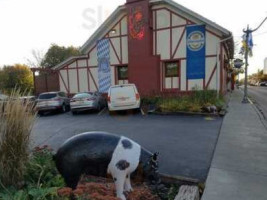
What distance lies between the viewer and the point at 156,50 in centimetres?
1591

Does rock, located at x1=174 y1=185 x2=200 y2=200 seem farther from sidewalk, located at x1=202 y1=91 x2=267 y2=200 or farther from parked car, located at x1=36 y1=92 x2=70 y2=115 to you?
parked car, located at x1=36 y1=92 x2=70 y2=115

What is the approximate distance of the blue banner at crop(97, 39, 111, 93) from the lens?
17.5 meters

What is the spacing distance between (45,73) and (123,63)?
811cm

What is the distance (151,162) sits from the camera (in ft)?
10.7

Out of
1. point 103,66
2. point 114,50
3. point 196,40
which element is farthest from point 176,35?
point 103,66

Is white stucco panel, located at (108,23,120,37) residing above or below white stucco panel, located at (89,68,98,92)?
above

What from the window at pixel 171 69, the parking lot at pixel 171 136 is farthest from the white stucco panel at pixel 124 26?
the parking lot at pixel 171 136

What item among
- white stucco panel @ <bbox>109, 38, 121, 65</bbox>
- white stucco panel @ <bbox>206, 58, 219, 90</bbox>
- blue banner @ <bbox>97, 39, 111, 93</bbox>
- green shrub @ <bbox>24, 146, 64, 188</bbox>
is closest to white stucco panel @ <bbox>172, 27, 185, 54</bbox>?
white stucco panel @ <bbox>206, 58, 219, 90</bbox>

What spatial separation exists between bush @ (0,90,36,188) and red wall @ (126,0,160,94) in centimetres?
1282

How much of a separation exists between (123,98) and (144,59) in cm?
459

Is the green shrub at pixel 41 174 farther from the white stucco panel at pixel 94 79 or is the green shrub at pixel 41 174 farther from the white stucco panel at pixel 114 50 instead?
the white stucco panel at pixel 94 79

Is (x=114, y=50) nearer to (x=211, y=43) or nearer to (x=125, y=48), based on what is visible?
(x=125, y=48)

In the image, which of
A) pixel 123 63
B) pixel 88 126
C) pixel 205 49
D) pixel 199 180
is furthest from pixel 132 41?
pixel 199 180

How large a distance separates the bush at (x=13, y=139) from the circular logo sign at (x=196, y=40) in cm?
1300
